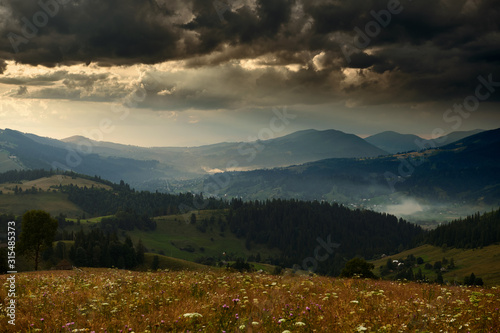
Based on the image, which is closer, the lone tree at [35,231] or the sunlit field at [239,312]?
the sunlit field at [239,312]

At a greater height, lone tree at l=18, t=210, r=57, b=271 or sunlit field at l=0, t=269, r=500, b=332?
sunlit field at l=0, t=269, r=500, b=332

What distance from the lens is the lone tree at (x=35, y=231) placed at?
6644 cm

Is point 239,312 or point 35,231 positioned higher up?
point 239,312

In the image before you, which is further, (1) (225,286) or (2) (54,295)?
(1) (225,286)

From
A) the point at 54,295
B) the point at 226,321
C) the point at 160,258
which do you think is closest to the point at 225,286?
the point at 226,321

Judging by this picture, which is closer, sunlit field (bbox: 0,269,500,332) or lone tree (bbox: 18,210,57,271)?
sunlit field (bbox: 0,269,500,332)

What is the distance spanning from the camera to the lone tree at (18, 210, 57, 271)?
66.4 metres

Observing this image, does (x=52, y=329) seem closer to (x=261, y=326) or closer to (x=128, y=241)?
(x=261, y=326)

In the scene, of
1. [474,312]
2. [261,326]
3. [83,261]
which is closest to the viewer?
[261,326]

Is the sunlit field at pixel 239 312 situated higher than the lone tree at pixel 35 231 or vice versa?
the sunlit field at pixel 239 312

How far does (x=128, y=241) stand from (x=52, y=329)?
540 ft

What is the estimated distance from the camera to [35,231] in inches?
2633

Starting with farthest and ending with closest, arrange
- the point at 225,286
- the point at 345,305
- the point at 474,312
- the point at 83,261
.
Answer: the point at 83,261, the point at 225,286, the point at 345,305, the point at 474,312

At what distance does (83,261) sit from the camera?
153375 mm
